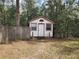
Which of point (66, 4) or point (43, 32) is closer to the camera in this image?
point (43, 32)

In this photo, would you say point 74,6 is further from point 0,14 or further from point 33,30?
point 0,14

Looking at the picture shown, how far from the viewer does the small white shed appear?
29891 millimetres

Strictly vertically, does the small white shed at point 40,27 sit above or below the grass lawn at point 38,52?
above

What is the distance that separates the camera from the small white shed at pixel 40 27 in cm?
2989

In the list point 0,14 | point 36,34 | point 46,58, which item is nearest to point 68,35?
point 36,34

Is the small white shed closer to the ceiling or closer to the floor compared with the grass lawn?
closer to the ceiling

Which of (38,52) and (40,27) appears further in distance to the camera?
(40,27)

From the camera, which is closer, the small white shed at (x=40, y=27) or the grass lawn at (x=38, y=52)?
the grass lawn at (x=38, y=52)

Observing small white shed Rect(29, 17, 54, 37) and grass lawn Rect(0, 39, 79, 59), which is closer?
grass lawn Rect(0, 39, 79, 59)

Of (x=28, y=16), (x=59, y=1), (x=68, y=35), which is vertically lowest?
(x=68, y=35)

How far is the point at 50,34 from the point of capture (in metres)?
30.1

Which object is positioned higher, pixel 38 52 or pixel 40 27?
pixel 40 27

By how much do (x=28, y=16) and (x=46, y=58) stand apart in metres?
30.3

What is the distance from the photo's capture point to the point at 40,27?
98.5ft
